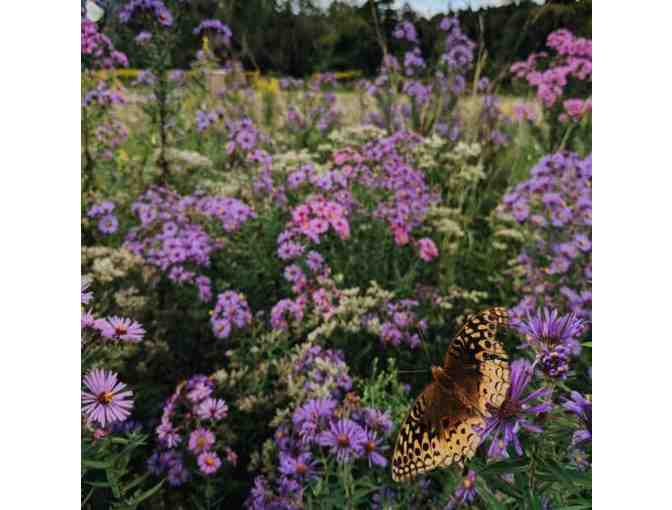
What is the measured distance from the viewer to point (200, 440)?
4.38 ft

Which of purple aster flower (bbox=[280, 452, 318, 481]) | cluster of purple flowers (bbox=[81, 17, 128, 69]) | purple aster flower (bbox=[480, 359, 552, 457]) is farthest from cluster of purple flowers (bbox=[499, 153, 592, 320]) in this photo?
cluster of purple flowers (bbox=[81, 17, 128, 69])

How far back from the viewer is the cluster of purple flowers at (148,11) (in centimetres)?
179

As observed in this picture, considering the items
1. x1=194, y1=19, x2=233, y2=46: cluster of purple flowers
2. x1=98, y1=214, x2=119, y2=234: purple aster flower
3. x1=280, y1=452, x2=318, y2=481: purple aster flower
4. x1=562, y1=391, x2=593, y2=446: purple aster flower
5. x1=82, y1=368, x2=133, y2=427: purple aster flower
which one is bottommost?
x1=280, y1=452, x2=318, y2=481: purple aster flower

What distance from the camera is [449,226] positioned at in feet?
6.58

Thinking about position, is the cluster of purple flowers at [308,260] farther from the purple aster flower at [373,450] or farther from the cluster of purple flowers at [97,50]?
the cluster of purple flowers at [97,50]

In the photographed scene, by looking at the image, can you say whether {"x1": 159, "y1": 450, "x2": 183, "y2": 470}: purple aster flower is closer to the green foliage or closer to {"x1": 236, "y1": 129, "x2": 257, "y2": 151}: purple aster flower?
the green foliage

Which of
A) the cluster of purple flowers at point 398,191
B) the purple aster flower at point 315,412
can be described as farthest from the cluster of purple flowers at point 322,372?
the cluster of purple flowers at point 398,191

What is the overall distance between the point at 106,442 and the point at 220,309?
0.64 meters

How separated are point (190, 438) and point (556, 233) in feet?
3.81

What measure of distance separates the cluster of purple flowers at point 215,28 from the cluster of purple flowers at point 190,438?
46.3 inches

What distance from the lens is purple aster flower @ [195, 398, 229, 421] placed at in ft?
4.36
